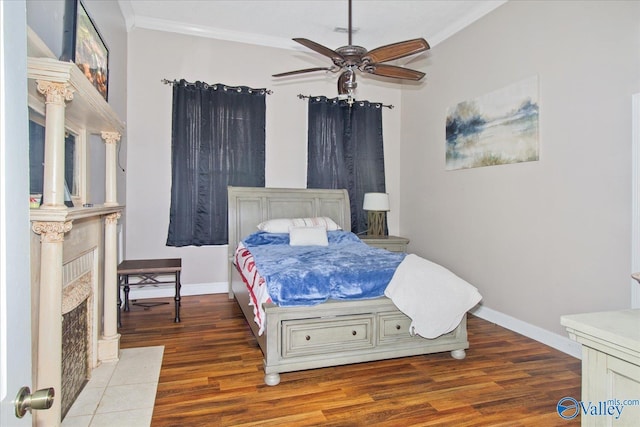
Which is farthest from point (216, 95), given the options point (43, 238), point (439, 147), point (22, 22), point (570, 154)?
point (22, 22)

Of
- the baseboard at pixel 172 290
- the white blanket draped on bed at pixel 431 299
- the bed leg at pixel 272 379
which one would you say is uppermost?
the white blanket draped on bed at pixel 431 299

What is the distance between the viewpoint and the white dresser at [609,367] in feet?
3.46

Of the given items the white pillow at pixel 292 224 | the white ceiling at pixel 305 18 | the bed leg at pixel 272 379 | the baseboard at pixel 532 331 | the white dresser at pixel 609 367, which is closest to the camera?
the white dresser at pixel 609 367

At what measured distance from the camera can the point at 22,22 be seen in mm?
752

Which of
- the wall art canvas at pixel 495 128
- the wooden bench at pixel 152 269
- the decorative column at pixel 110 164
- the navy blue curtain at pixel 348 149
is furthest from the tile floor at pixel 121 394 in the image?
the wall art canvas at pixel 495 128

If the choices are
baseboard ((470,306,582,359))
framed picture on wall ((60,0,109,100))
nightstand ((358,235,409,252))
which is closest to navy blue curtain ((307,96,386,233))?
nightstand ((358,235,409,252))

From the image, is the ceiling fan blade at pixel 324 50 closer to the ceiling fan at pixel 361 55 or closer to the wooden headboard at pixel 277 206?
the ceiling fan at pixel 361 55

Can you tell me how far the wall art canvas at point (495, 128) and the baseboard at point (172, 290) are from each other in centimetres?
318

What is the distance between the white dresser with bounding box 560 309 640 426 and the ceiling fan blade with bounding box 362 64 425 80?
2189mm

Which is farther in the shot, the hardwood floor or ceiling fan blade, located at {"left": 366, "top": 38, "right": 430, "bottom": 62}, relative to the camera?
ceiling fan blade, located at {"left": 366, "top": 38, "right": 430, "bottom": 62}

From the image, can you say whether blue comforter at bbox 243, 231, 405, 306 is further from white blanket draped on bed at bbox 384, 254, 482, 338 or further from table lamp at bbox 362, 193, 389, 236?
table lamp at bbox 362, 193, 389, 236

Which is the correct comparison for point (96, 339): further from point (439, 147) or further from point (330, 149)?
point (439, 147)

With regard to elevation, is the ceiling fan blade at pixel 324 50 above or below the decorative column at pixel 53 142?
above

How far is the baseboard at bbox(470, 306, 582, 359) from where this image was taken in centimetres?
298
